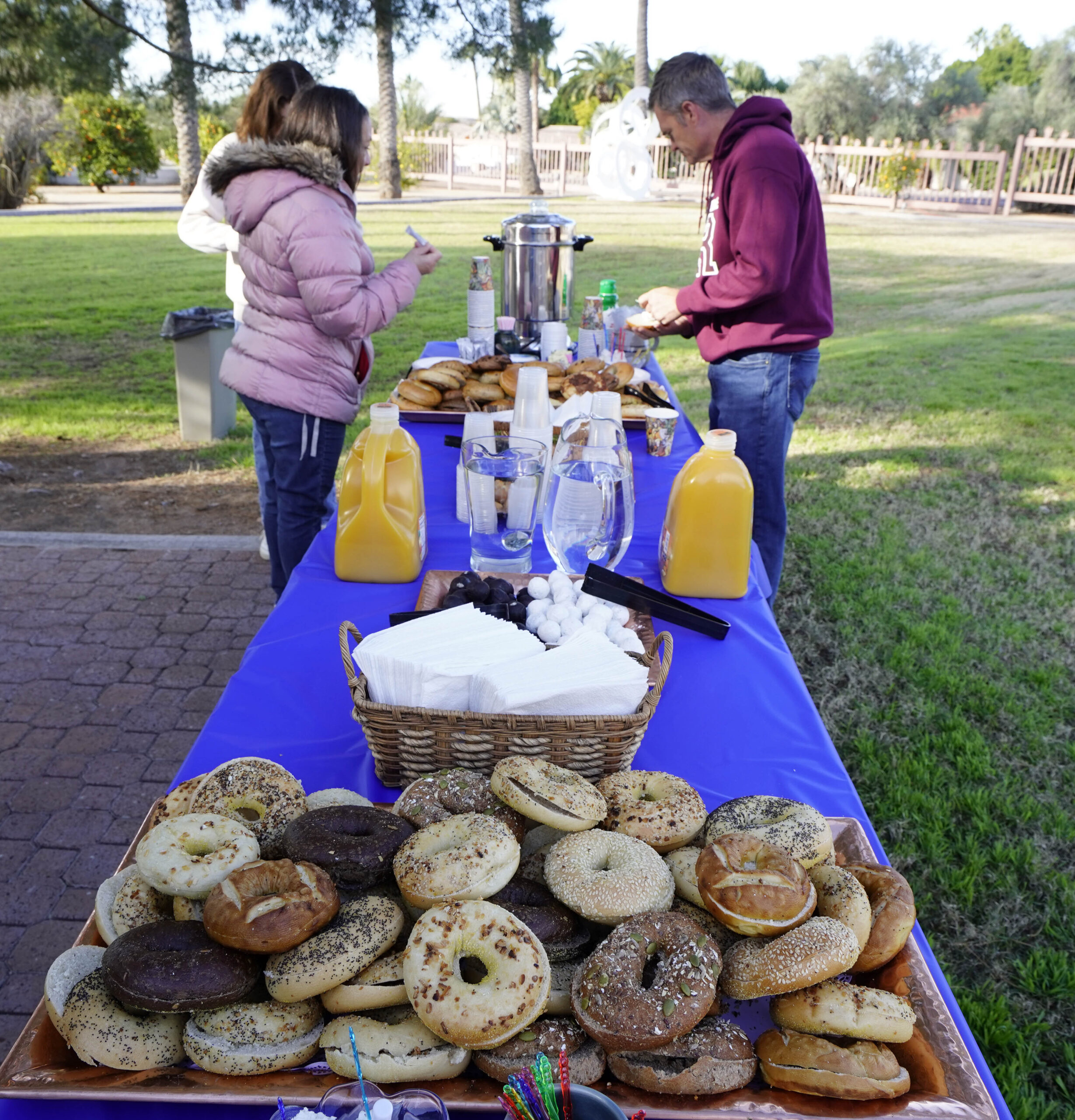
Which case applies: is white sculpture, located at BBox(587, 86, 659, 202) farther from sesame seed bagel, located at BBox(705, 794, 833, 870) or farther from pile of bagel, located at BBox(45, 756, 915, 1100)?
pile of bagel, located at BBox(45, 756, 915, 1100)

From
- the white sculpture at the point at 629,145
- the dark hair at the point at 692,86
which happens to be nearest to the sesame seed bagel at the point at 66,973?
the dark hair at the point at 692,86

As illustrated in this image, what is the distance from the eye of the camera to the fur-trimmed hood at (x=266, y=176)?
247cm

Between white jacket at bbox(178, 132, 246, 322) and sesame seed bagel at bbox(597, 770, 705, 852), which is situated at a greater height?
white jacket at bbox(178, 132, 246, 322)

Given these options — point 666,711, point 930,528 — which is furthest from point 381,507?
point 930,528

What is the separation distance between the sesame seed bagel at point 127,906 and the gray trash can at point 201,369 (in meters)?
5.26

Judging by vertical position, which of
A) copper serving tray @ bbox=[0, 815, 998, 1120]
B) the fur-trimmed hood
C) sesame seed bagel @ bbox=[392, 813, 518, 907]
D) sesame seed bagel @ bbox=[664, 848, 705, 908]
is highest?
Result: the fur-trimmed hood

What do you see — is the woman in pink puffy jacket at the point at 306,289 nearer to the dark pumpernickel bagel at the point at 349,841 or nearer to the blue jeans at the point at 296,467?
the blue jeans at the point at 296,467

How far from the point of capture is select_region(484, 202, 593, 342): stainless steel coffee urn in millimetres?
3789

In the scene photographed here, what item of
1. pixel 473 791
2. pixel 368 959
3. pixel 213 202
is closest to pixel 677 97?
pixel 213 202

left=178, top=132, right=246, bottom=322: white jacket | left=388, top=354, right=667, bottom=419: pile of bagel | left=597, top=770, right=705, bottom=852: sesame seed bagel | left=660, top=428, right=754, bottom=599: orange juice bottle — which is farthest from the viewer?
left=178, top=132, right=246, bottom=322: white jacket

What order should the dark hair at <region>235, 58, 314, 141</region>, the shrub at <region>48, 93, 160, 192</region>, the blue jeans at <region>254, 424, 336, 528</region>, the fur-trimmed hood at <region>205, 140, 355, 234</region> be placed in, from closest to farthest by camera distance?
the fur-trimmed hood at <region>205, 140, 355, 234</region> → the dark hair at <region>235, 58, 314, 141</region> → the blue jeans at <region>254, 424, 336, 528</region> → the shrub at <region>48, 93, 160, 192</region>

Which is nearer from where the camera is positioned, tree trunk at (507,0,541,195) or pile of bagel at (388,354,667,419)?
pile of bagel at (388,354,667,419)

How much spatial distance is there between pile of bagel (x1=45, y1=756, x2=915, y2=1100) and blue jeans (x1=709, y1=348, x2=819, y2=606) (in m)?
A: 2.30

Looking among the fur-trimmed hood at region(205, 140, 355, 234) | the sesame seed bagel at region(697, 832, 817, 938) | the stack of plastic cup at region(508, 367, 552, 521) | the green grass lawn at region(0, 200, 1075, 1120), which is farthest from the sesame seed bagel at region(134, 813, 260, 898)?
the fur-trimmed hood at region(205, 140, 355, 234)
